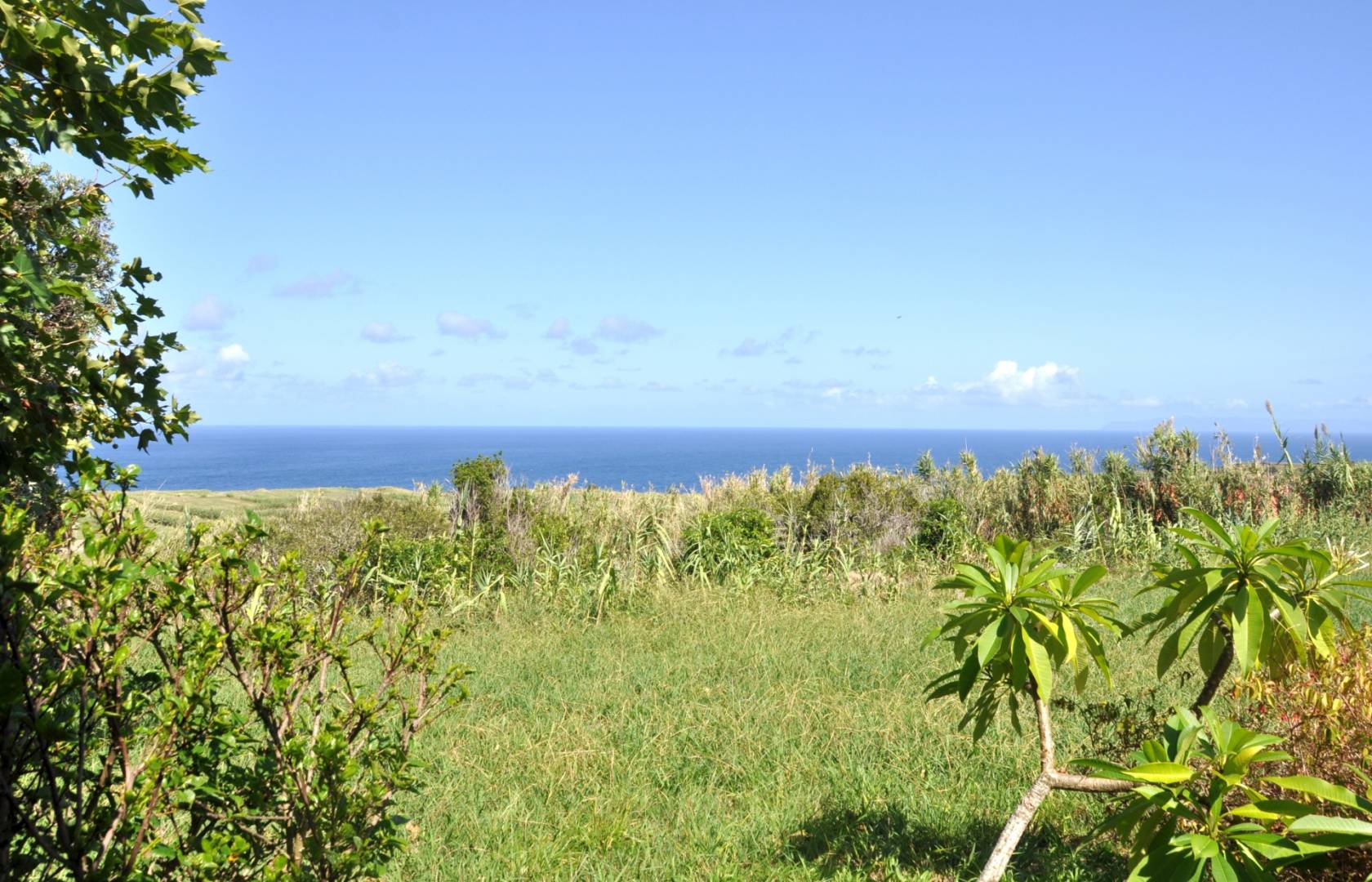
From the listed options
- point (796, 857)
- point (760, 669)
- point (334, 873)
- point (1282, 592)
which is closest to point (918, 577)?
point (760, 669)

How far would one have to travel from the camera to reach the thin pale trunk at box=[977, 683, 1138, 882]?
262 cm

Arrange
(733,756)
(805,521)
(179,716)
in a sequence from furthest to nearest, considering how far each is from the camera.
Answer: (805,521) < (733,756) < (179,716)

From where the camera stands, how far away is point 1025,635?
2.59 meters

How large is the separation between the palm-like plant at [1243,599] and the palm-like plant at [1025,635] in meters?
0.23

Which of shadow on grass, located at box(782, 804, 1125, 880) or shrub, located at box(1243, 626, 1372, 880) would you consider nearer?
shrub, located at box(1243, 626, 1372, 880)

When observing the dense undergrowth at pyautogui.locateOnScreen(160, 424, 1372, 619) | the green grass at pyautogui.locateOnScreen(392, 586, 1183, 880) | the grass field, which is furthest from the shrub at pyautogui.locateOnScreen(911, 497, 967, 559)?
the green grass at pyautogui.locateOnScreen(392, 586, 1183, 880)

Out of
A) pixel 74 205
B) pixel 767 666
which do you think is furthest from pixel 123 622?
pixel 767 666

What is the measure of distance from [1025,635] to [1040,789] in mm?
545

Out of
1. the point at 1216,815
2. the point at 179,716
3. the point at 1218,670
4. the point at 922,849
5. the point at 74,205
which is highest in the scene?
the point at 74,205

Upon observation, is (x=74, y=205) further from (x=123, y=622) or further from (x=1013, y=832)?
(x=1013, y=832)

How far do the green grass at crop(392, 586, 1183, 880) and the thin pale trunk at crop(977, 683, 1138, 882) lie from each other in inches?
35.8

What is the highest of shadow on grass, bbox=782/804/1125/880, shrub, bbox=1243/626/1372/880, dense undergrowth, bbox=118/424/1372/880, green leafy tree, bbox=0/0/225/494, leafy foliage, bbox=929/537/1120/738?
green leafy tree, bbox=0/0/225/494

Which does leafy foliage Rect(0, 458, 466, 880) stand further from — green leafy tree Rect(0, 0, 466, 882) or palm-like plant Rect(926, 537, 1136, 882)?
palm-like plant Rect(926, 537, 1136, 882)

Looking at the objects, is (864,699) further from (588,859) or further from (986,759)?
(588,859)
